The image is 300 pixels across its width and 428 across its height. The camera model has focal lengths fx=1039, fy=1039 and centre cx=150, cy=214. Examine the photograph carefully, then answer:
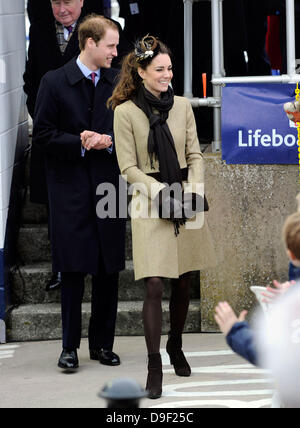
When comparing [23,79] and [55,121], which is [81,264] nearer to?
[55,121]

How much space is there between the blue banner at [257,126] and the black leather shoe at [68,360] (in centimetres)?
167

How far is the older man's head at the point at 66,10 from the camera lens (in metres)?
6.86

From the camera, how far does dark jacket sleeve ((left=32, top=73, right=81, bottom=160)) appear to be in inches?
239

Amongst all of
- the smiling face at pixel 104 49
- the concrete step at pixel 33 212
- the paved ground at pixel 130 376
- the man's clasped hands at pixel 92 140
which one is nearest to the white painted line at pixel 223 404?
the paved ground at pixel 130 376

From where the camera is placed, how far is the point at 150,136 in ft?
18.3

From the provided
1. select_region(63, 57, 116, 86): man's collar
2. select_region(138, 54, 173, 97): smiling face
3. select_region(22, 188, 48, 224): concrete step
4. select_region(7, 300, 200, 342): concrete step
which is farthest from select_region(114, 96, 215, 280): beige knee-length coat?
select_region(22, 188, 48, 224): concrete step

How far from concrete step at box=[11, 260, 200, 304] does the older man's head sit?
1741mm

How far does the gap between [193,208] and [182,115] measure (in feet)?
1.72

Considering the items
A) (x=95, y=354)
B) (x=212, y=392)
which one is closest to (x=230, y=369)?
(x=212, y=392)

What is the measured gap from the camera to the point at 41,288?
7.26 meters

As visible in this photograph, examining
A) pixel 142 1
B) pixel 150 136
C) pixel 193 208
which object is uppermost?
pixel 142 1

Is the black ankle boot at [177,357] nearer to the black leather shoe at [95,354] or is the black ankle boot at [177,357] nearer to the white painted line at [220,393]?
the white painted line at [220,393]

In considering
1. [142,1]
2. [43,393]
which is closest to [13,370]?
[43,393]
